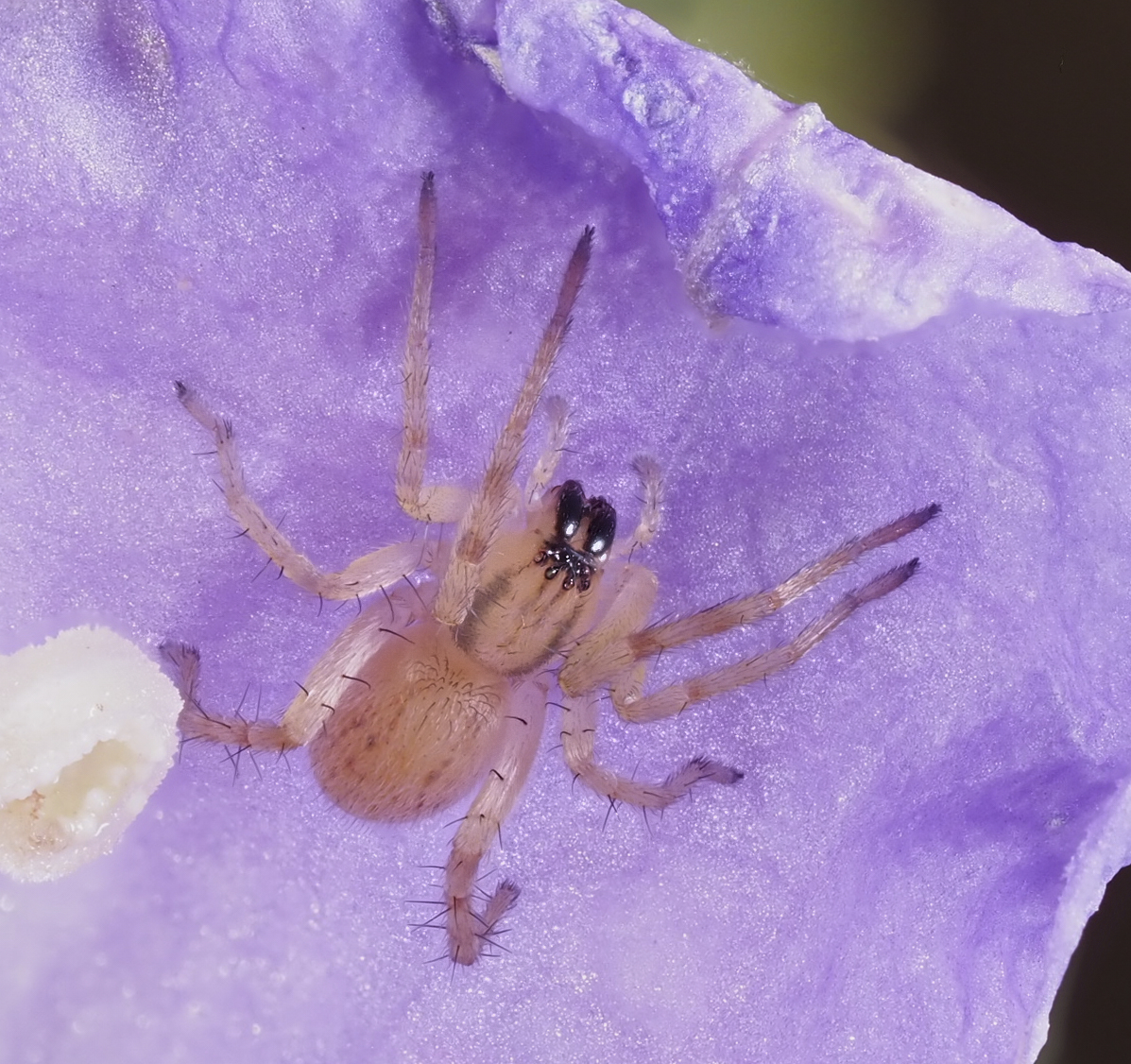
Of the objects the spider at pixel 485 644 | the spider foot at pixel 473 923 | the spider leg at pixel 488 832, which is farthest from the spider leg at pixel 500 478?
the spider foot at pixel 473 923

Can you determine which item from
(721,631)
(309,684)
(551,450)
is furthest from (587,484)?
(309,684)

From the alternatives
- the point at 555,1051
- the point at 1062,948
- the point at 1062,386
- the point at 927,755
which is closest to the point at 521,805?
the point at 555,1051

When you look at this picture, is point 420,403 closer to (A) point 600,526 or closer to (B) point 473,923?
(A) point 600,526

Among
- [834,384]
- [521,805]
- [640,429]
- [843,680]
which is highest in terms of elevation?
[834,384]

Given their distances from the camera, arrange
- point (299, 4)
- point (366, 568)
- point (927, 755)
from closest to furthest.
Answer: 1. point (299, 4)
2. point (927, 755)
3. point (366, 568)

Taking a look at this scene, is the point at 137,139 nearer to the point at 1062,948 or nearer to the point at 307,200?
the point at 307,200

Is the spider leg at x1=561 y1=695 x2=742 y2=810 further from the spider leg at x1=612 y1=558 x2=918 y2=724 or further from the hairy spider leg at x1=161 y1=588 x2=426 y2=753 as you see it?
the hairy spider leg at x1=161 y1=588 x2=426 y2=753
